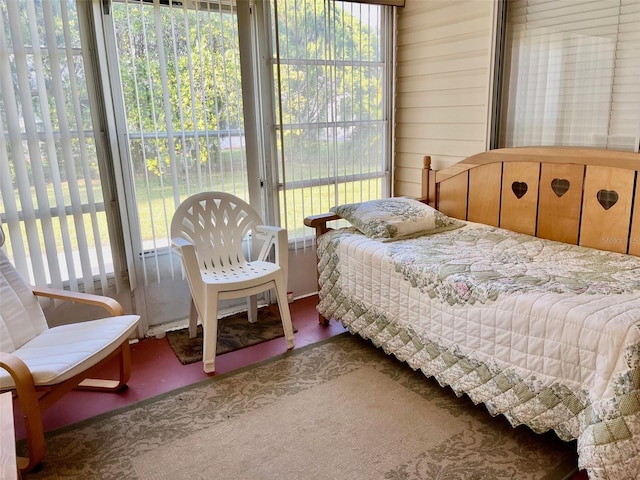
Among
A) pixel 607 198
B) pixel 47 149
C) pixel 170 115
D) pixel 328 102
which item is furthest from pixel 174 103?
pixel 607 198

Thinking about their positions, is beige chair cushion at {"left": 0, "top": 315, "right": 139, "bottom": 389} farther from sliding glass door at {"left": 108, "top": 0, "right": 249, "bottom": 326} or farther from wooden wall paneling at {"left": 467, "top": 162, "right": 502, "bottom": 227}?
wooden wall paneling at {"left": 467, "top": 162, "right": 502, "bottom": 227}

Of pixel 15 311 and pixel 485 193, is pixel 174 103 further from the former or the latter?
pixel 485 193

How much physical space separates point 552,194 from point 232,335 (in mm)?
2101

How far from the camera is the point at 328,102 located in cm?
341

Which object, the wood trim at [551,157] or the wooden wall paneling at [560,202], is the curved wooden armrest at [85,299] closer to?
the wood trim at [551,157]

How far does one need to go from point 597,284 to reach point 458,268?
56 centimetres

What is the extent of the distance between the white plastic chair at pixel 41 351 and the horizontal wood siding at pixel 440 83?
2.36 m

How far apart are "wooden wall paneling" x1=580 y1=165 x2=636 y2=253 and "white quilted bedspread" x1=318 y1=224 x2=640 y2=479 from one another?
0.12 metres

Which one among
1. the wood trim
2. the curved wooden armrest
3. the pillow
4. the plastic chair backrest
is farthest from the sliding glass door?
the wood trim

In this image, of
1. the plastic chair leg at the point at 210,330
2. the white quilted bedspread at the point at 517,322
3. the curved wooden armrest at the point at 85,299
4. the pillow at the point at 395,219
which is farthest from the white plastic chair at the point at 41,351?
the pillow at the point at 395,219

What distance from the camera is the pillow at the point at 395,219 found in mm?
2758

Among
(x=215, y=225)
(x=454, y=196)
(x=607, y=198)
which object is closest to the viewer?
(x=607, y=198)

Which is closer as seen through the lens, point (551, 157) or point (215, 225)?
point (551, 157)

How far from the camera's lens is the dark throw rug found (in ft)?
9.30
